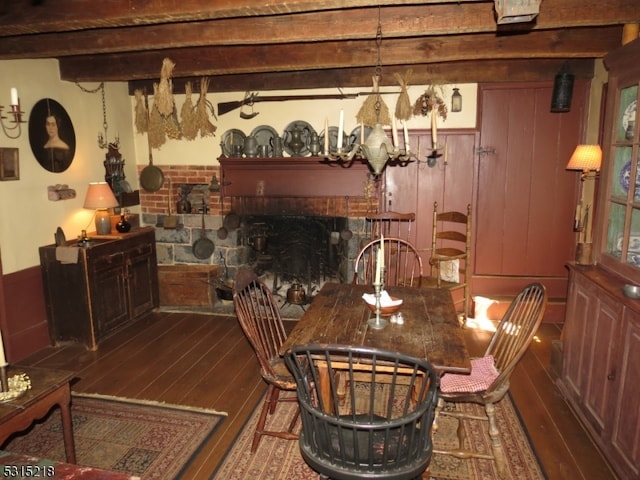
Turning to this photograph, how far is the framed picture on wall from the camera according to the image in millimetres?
3551

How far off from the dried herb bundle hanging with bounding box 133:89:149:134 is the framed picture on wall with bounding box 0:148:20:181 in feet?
5.01

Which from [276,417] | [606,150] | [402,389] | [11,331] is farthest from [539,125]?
[11,331]

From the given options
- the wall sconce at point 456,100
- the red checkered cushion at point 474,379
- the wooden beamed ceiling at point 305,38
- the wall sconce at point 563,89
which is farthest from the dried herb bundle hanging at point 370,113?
the red checkered cushion at point 474,379

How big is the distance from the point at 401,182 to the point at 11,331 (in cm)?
380

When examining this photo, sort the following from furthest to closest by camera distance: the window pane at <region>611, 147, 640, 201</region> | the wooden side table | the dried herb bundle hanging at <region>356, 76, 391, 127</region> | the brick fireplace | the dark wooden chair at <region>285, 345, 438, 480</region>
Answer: the brick fireplace, the dried herb bundle hanging at <region>356, 76, 391, 127</region>, the window pane at <region>611, 147, 640, 201</region>, the wooden side table, the dark wooden chair at <region>285, 345, 438, 480</region>

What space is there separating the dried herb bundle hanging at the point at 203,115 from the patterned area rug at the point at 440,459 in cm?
314

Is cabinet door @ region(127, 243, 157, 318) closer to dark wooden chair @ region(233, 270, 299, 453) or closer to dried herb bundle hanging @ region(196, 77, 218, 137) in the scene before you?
dried herb bundle hanging @ region(196, 77, 218, 137)

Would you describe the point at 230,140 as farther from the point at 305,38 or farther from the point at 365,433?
the point at 365,433

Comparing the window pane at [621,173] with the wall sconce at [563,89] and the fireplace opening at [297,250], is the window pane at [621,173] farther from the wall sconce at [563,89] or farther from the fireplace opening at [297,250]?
the fireplace opening at [297,250]

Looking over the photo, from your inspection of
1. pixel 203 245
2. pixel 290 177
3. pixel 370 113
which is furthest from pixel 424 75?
pixel 203 245

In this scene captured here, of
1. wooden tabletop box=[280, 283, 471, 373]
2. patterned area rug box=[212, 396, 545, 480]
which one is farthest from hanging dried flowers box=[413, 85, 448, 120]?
patterned area rug box=[212, 396, 545, 480]

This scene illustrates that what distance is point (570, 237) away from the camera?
4.70 m

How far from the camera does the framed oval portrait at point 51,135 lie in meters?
3.88

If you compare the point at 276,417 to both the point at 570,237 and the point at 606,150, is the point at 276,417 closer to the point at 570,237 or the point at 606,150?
the point at 606,150
